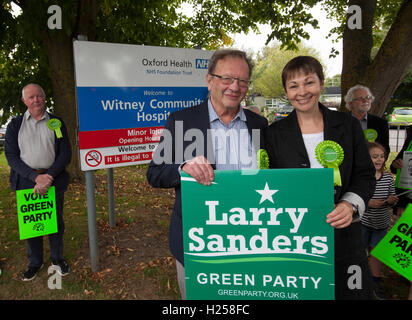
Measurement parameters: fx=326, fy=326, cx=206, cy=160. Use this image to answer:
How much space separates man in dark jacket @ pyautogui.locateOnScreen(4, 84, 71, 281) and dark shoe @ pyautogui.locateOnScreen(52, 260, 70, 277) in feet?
0.04

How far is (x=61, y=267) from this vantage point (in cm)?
382

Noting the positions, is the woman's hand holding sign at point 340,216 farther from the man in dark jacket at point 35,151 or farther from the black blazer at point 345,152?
the man in dark jacket at point 35,151

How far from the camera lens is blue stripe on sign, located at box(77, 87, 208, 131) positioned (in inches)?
137

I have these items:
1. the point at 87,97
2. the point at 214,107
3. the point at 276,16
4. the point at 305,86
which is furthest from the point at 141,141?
the point at 276,16

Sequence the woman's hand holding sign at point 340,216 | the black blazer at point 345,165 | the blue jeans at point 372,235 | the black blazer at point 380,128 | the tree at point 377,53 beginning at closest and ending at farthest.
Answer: the woman's hand holding sign at point 340,216 → the black blazer at point 345,165 → the blue jeans at point 372,235 → the black blazer at point 380,128 → the tree at point 377,53

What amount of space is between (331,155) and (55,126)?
9.87 ft

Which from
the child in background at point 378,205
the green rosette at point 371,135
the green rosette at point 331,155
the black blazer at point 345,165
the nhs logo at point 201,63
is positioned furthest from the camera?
the nhs logo at point 201,63

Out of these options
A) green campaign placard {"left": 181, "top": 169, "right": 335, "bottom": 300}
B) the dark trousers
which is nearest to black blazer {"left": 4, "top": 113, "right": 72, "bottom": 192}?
the dark trousers

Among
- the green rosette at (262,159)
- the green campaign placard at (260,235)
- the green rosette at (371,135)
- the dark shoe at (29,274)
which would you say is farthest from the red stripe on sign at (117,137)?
the green rosette at (371,135)

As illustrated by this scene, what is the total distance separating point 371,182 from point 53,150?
323 centimetres

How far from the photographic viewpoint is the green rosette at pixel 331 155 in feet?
5.60

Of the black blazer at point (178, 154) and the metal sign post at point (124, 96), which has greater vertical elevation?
the metal sign post at point (124, 96)

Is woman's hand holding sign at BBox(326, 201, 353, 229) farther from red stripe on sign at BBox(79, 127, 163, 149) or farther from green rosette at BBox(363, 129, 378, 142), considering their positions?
red stripe on sign at BBox(79, 127, 163, 149)

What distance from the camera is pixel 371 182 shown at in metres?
1.85
